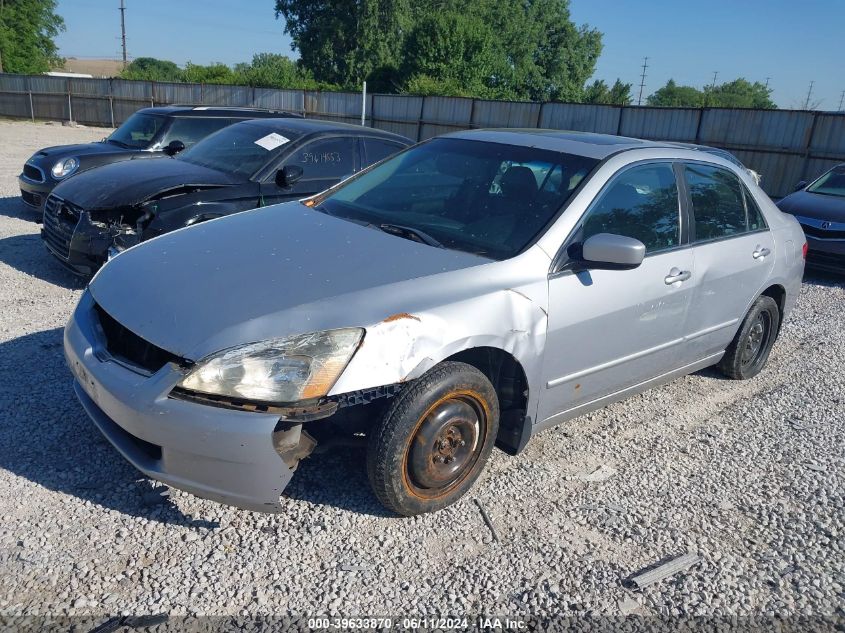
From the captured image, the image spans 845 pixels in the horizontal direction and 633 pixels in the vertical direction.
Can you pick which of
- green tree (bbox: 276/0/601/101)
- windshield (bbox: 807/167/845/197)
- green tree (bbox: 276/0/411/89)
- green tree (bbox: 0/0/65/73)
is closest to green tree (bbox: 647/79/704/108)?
green tree (bbox: 276/0/601/101)

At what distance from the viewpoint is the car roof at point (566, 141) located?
149 inches

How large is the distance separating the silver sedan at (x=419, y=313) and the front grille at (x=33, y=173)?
5.85m

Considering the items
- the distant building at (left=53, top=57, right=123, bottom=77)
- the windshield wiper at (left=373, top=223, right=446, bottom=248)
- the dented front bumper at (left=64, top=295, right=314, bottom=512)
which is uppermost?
the distant building at (left=53, top=57, right=123, bottom=77)

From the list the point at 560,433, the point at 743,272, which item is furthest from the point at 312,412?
the point at 743,272

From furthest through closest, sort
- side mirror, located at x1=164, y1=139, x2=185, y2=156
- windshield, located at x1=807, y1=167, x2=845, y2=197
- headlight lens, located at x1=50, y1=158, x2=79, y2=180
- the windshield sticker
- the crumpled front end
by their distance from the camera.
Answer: windshield, located at x1=807, y1=167, x2=845, y2=197 < side mirror, located at x1=164, y1=139, x2=185, y2=156 < headlight lens, located at x1=50, y1=158, x2=79, y2=180 < the windshield sticker < the crumpled front end

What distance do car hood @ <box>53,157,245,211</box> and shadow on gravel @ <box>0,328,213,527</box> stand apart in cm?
199

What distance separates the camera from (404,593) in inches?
101

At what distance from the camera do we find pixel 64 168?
8.27 metres

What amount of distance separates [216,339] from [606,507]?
79.9 inches

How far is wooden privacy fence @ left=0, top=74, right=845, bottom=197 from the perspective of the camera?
16172 millimetres

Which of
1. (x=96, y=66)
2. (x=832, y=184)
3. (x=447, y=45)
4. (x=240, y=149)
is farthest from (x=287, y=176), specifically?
(x=96, y=66)

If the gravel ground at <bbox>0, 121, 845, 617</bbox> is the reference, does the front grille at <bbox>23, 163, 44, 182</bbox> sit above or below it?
above

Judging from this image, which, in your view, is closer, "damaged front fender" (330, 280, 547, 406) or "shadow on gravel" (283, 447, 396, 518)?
"damaged front fender" (330, 280, 547, 406)

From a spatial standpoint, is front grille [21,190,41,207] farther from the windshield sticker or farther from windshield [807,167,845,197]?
windshield [807,167,845,197]
